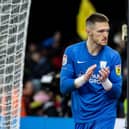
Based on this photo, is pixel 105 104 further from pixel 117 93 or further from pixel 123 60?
pixel 123 60

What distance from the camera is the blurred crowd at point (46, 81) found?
8547 millimetres

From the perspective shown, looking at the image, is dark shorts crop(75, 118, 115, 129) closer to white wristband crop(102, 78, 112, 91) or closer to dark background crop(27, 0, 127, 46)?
white wristband crop(102, 78, 112, 91)

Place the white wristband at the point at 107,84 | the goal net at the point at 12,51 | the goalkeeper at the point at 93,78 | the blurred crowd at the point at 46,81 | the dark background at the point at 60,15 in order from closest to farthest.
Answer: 1. the white wristband at the point at 107,84
2. the goalkeeper at the point at 93,78
3. the goal net at the point at 12,51
4. the blurred crowd at the point at 46,81
5. the dark background at the point at 60,15

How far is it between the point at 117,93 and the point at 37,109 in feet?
14.7

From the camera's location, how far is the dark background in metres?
10.6

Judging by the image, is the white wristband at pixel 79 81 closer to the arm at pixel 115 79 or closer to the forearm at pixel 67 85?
the forearm at pixel 67 85

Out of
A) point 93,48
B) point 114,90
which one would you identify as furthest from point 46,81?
point 114,90

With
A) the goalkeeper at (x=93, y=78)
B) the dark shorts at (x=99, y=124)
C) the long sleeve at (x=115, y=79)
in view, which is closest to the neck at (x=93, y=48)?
the goalkeeper at (x=93, y=78)

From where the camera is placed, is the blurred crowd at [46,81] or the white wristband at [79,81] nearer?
the white wristband at [79,81]

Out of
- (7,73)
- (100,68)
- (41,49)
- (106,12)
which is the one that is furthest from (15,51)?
(106,12)

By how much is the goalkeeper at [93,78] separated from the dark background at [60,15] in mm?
5714

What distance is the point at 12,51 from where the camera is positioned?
5.04 m

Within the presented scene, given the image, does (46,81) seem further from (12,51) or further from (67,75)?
(67,75)

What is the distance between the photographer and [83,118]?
4.72 m
